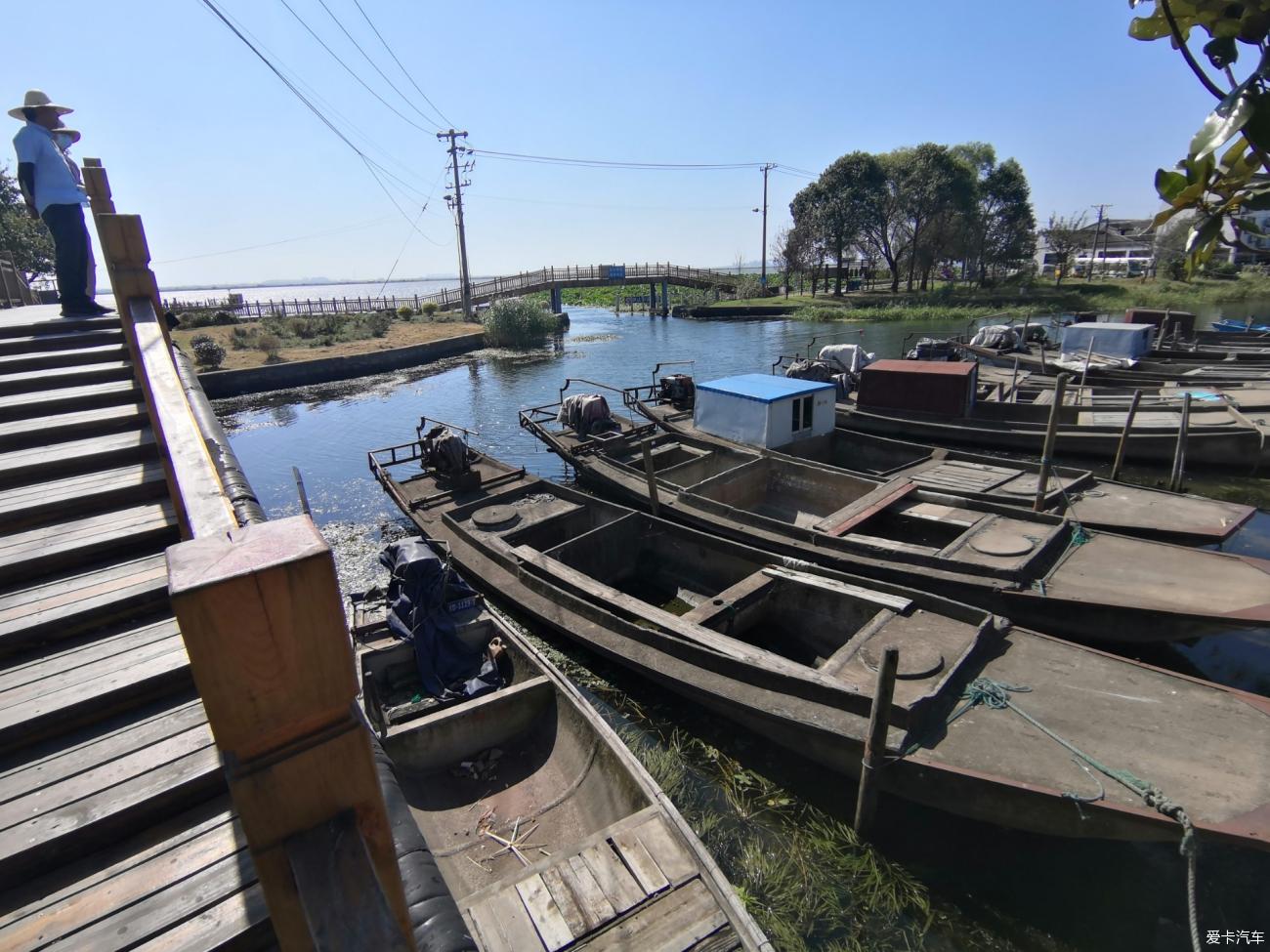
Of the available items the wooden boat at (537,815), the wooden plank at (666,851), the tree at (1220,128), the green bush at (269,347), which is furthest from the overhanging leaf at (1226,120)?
the green bush at (269,347)

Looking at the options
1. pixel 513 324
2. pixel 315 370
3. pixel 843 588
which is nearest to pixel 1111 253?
pixel 513 324

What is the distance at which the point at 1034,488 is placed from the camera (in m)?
13.0

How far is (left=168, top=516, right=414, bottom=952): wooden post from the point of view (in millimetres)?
1487

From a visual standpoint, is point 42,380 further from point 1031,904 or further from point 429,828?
point 1031,904

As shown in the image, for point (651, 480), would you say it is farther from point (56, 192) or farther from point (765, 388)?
point (56, 192)

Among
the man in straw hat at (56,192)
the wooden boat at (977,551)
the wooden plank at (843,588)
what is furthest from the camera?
the wooden plank at (843,588)

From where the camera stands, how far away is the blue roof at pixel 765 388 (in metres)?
16.0

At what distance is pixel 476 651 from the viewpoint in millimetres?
9164

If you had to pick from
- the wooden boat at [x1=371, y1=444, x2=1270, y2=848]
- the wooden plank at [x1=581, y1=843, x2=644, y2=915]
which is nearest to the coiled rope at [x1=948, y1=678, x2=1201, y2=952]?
the wooden boat at [x1=371, y1=444, x2=1270, y2=848]

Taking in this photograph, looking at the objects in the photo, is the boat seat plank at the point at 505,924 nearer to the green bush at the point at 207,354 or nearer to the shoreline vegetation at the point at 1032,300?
the green bush at the point at 207,354

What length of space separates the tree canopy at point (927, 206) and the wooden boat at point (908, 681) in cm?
6028

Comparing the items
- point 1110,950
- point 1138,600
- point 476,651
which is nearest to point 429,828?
point 476,651

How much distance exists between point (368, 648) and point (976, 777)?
771 centimetres

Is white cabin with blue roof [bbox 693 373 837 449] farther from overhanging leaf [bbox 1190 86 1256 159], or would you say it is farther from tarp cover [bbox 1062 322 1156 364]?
tarp cover [bbox 1062 322 1156 364]
